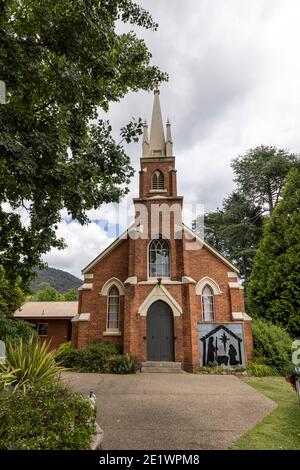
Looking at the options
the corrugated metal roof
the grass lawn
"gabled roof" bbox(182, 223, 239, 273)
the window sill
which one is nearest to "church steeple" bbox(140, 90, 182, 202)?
"gabled roof" bbox(182, 223, 239, 273)

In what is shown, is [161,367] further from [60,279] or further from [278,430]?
[60,279]

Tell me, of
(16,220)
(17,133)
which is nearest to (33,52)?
(17,133)

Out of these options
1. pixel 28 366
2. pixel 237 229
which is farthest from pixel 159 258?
pixel 237 229

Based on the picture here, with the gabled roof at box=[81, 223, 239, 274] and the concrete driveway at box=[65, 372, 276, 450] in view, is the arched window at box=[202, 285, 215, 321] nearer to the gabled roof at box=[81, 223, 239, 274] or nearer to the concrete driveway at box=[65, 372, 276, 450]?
the gabled roof at box=[81, 223, 239, 274]

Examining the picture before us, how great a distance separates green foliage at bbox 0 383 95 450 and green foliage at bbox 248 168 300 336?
1444 centimetres

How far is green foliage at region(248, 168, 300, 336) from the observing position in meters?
16.1

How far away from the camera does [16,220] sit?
349 inches

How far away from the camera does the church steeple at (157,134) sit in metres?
20.2

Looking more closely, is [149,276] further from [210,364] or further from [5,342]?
[5,342]

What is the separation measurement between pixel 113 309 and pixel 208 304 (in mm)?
5412

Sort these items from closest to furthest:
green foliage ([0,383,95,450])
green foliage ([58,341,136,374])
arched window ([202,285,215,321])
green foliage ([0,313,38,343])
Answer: green foliage ([0,383,95,450]) → green foliage ([0,313,38,343]) → green foliage ([58,341,136,374]) → arched window ([202,285,215,321])

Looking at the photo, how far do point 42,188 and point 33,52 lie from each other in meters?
2.83

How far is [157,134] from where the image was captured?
68.5 ft

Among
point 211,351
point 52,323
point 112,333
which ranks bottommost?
point 211,351
